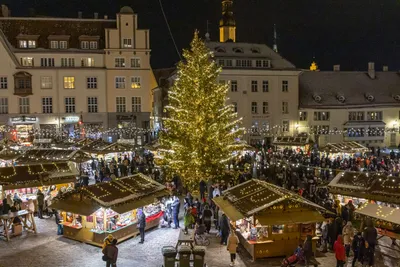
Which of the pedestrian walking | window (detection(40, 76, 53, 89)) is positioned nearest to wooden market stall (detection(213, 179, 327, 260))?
the pedestrian walking

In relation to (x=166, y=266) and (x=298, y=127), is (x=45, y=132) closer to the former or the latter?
(x=298, y=127)

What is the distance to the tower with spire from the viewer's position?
2670 inches

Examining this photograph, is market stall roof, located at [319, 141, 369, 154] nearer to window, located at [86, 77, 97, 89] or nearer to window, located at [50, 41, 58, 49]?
window, located at [86, 77, 97, 89]

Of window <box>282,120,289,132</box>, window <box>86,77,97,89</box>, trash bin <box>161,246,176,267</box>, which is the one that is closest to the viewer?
trash bin <box>161,246,176,267</box>

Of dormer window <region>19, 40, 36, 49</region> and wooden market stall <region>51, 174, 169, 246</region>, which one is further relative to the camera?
dormer window <region>19, 40, 36, 49</region>

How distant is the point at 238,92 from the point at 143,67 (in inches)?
430

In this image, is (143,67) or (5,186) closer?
(5,186)

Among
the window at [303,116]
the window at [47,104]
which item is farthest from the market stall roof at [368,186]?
the window at [47,104]

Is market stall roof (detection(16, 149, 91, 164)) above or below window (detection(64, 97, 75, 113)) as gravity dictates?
below

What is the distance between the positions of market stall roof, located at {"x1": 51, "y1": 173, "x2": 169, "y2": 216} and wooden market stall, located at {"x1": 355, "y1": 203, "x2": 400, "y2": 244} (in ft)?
28.4

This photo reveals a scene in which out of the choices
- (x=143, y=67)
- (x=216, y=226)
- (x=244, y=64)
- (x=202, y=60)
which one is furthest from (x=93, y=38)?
(x=216, y=226)

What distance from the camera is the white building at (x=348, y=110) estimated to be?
51250 millimetres

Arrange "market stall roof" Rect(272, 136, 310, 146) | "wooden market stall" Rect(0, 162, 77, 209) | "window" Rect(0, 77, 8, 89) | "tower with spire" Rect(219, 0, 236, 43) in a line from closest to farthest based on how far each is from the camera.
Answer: "wooden market stall" Rect(0, 162, 77, 209) < "market stall roof" Rect(272, 136, 310, 146) < "window" Rect(0, 77, 8, 89) < "tower with spire" Rect(219, 0, 236, 43)

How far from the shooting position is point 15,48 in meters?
49.1
